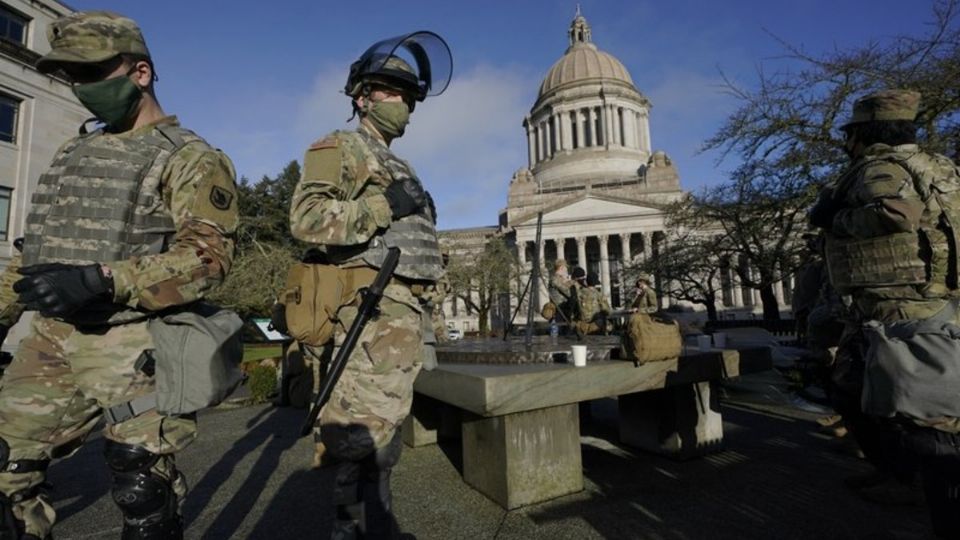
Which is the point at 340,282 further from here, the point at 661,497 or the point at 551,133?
the point at 551,133

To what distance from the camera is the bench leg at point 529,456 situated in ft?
11.0

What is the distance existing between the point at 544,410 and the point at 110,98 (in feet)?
10.0

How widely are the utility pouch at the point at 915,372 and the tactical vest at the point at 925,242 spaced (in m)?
0.38

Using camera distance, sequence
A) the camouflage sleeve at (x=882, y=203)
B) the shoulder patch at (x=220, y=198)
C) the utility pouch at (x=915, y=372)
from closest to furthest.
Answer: the shoulder patch at (x=220, y=198) < the utility pouch at (x=915, y=372) < the camouflage sleeve at (x=882, y=203)

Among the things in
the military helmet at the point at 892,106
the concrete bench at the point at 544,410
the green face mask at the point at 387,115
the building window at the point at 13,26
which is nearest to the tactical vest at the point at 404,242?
the green face mask at the point at 387,115

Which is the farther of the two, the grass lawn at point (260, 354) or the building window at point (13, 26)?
the building window at point (13, 26)

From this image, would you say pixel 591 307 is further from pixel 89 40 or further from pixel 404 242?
pixel 89 40

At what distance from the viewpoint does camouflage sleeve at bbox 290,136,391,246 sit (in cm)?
215

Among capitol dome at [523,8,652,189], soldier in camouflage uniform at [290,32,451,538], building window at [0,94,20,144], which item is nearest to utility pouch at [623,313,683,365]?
soldier in camouflage uniform at [290,32,451,538]

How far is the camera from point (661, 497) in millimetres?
3439

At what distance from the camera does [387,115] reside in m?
2.56

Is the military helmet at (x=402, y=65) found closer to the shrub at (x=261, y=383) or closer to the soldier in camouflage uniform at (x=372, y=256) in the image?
the soldier in camouflage uniform at (x=372, y=256)

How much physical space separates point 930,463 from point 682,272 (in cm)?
2310

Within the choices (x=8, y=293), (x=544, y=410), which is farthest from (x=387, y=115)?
(x=544, y=410)
